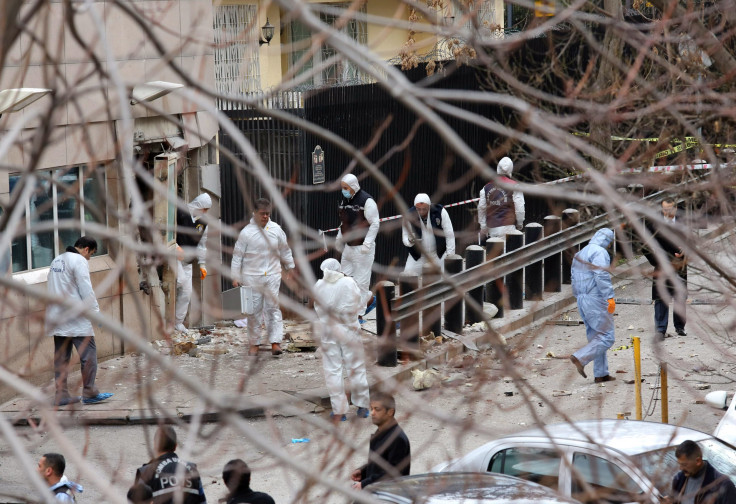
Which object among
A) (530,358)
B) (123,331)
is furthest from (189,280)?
(123,331)

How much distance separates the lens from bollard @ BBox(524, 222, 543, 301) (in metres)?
15.4

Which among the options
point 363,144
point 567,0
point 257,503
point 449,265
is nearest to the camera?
point 257,503

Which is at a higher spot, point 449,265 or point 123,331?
point 123,331

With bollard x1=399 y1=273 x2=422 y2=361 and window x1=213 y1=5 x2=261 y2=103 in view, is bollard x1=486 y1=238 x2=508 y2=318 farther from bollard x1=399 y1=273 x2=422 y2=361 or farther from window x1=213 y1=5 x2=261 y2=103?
window x1=213 y1=5 x2=261 y2=103

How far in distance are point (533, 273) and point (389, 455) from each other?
27.9ft

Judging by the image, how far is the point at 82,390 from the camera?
10.9 metres

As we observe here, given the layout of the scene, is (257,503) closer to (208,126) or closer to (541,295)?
(208,126)

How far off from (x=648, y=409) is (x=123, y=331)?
370 inches

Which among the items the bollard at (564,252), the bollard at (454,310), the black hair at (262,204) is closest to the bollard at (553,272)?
the bollard at (564,252)

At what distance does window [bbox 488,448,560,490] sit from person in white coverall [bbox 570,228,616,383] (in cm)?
396

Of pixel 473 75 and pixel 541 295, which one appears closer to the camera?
pixel 541 295

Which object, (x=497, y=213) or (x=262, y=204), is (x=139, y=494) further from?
(x=497, y=213)

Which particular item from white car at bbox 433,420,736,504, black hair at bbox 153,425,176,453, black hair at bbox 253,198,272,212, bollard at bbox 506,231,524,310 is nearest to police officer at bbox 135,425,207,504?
black hair at bbox 153,425,176,453

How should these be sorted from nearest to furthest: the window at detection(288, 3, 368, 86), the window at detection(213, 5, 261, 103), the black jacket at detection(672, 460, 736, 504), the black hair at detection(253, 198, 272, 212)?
the black jacket at detection(672, 460, 736, 504) < the black hair at detection(253, 198, 272, 212) < the window at detection(288, 3, 368, 86) < the window at detection(213, 5, 261, 103)
